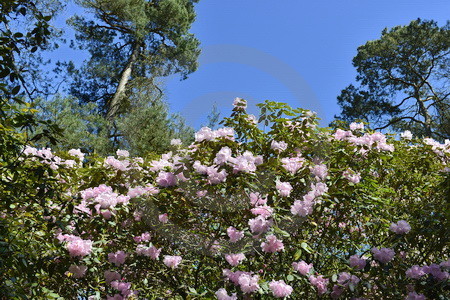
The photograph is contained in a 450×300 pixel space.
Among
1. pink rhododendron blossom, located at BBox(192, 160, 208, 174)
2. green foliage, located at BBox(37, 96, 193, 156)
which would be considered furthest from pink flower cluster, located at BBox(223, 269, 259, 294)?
green foliage, located at BBox(37, 96, 193, 156)

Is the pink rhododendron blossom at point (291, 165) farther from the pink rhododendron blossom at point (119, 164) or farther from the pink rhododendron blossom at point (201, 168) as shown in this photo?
the pink rhododendron blossom at point (119, 164)

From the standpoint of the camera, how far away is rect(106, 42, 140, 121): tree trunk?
39.3 feet

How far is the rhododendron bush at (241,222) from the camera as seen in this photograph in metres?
2.29

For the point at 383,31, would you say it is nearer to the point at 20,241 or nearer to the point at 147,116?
the point at 147,116

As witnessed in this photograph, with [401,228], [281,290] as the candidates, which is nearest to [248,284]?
[281,290]

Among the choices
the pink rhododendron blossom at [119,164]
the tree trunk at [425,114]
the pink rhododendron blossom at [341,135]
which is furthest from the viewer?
the tree trunk at [425,114]

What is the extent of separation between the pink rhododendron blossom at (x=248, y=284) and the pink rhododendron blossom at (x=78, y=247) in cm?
93

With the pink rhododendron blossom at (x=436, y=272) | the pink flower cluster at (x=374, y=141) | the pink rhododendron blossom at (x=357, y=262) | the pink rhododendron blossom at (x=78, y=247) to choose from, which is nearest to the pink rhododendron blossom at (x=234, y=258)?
the pink rhododendron blossom at (x=357, y=262)

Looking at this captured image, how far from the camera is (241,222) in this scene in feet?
8.73

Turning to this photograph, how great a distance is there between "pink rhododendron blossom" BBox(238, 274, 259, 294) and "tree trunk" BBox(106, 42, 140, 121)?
1028cm

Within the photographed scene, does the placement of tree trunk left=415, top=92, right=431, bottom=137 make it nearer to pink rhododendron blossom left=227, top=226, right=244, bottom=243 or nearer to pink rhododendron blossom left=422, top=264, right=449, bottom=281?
pink rhododendron blossom left=422, top=264, right=449, bottom=281

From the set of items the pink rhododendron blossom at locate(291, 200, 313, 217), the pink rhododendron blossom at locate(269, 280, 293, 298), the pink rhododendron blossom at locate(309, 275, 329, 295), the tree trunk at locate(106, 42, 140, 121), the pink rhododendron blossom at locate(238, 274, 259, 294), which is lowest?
the pink rhododendron blossom at locate(269, 280, 293, 298)

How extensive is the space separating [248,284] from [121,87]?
10996 millimetres

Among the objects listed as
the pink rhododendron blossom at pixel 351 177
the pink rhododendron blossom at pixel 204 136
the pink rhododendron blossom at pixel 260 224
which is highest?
the pink rhododendron blossom at pixel 204 136
